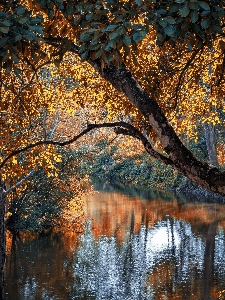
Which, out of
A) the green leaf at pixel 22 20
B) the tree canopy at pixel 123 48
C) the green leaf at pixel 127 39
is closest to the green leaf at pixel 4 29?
the tree canopy at pixel 123 48

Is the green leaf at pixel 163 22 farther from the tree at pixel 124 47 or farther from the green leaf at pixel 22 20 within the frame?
the green leaf at pixel 22 20

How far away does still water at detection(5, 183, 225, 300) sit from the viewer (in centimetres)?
1502

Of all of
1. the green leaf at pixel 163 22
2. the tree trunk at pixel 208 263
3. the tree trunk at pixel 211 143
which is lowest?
the tree trunk at pixel 208 263

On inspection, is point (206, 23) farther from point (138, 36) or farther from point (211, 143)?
point (211, 143)

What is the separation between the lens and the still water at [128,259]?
15023mm

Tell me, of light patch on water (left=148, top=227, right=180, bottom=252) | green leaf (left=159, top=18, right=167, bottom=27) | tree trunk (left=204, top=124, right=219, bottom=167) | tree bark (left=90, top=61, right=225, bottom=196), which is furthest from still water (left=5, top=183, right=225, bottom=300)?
green leaf (left=159, top=18, right=167, bottom=27)

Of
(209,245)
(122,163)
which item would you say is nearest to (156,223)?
(209,245)

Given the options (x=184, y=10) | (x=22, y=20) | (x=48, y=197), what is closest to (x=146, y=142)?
(x=184, y=10)

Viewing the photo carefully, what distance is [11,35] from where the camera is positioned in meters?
4.35

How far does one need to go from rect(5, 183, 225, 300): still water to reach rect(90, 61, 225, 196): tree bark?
6.04 m

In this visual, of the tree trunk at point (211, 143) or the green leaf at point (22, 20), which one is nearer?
the green leaf at point (22, 20)

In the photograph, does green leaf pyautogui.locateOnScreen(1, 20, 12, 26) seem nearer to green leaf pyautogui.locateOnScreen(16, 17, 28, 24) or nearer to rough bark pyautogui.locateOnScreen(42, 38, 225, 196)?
green leaf pyautogui.locateOnScreen(16, 17, 28, 24)

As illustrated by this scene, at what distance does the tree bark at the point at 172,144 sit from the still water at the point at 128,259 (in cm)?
604

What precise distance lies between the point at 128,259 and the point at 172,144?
13.5 meters
